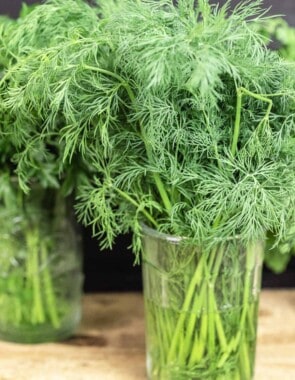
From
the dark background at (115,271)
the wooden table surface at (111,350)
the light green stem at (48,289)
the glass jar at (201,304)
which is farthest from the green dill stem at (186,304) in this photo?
the dark background at (115,271)

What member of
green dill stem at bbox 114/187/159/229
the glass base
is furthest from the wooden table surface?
green dill stem at bbox 114/187/159/229

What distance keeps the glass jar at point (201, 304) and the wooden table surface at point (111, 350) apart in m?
0.11

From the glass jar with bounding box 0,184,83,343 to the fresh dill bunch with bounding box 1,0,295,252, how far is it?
0.20 metres

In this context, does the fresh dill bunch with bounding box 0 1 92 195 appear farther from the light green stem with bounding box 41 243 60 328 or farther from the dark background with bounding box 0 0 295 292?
the dark background with bounding box 0 0 295 292

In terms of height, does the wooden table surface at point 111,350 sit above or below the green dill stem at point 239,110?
below

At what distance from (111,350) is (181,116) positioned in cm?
37

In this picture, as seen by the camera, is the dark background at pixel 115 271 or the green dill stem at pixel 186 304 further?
the dark background at pixel 115 271

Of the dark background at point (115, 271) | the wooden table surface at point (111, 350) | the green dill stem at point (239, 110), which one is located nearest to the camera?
the green dill stem at point (239, 110)

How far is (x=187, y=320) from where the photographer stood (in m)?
0.81

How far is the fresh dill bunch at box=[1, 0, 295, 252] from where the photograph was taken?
28.4 inches

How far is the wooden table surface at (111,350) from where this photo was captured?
933 mm

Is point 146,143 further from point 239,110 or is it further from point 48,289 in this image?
point 48,289

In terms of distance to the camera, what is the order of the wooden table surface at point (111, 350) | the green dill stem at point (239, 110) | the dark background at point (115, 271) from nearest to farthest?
the green dill stem at point (239, 110)
the wooden table surface at point (111, 350)
the dark background at point (115, 271)

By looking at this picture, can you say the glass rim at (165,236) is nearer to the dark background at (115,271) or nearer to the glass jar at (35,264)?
the glass jar at (35,264)
